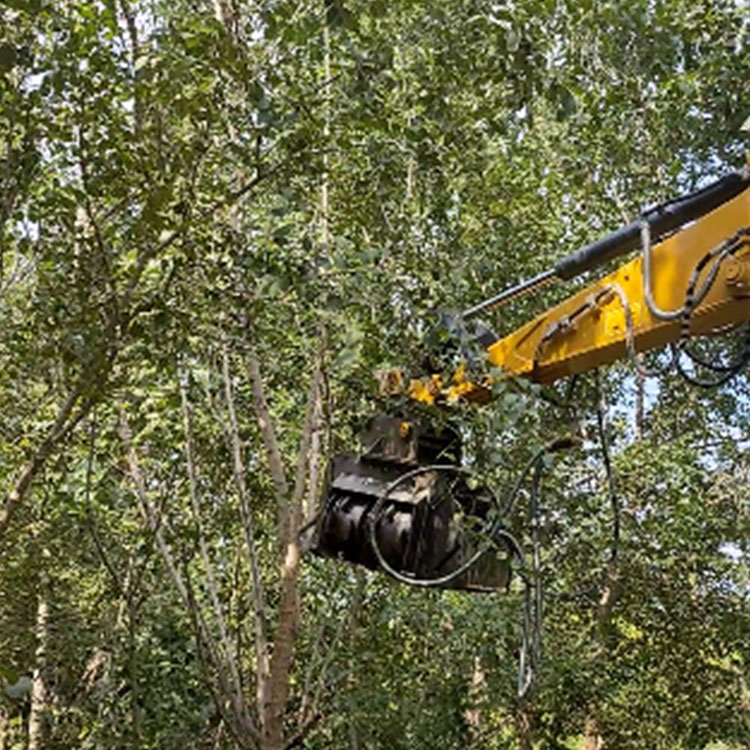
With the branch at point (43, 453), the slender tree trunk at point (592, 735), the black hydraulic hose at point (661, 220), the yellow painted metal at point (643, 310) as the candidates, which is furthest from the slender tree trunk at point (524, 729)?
the branch at point (43, 453)

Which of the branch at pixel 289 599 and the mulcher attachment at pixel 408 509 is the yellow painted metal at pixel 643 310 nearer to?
the mulcher attachment at pixel 408 509

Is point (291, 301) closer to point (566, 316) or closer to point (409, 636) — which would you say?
point (566, 316)

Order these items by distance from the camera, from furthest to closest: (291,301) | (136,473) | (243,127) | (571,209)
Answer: (571,209) → (136,473) → (291,301) → (243,127)

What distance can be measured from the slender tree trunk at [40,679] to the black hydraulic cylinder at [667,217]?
132 inches

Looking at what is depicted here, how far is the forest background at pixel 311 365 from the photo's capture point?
2.22 metres

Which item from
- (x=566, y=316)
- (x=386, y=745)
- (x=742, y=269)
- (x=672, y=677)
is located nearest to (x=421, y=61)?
(x=566, y=316)

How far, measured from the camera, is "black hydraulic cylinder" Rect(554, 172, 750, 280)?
6.82 feet

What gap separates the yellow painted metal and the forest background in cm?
22

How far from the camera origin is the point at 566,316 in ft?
8.34

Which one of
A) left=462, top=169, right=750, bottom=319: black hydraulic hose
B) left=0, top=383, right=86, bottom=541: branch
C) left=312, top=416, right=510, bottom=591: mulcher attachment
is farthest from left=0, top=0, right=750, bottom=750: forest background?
left=462, top=169, right=750, bottom=319: black hydraulic hose

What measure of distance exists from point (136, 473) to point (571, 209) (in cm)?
367

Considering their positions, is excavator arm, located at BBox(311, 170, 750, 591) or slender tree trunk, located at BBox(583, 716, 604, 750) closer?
excavator arm, located at BBox(311, 170, 750, 591)

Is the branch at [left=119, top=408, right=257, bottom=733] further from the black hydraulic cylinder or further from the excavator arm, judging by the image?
the black hydraulic cylinder

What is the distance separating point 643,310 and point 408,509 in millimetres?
950
